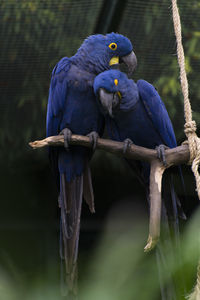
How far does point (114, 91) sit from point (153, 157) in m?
0.21

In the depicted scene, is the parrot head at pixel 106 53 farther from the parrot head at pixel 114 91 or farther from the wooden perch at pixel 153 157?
the wooden perch at pixel 153 157

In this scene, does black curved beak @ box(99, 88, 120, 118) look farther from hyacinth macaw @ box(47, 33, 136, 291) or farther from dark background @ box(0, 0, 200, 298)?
dark background @ box(0, 0, 200, 298)

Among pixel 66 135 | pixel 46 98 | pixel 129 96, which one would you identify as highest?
pixel 129 96

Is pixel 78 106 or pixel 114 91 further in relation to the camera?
pixel 78 106

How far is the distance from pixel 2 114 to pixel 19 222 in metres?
0.63

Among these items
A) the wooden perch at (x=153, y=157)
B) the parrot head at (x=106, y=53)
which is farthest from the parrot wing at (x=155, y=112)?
the wooden perch at (x=153, y=157)

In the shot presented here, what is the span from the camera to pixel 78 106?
138cm

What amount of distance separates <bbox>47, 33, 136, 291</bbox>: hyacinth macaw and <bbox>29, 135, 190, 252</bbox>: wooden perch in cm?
18

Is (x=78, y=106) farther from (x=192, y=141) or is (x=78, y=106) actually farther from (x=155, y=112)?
(x=192, y=141)

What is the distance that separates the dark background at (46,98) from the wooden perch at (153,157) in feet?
1.72

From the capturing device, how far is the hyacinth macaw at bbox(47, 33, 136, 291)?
1.37 metres

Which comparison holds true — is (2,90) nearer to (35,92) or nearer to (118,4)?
(35,92)

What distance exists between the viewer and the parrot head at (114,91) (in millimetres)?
1179

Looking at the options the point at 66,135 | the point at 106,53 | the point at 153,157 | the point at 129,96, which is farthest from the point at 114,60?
the point at 153,157
